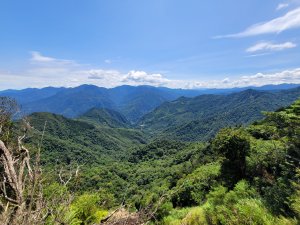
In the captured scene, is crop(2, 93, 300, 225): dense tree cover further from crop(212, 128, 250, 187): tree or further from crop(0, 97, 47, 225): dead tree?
crop(0, 97, 47, 225): dead tree

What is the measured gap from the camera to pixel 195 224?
11.2m

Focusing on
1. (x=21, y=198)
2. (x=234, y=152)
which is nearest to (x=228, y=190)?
(x=234, y=152)

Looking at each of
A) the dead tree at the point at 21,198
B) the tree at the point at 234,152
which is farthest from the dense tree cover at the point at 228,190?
the dead tree at the point at 21,198

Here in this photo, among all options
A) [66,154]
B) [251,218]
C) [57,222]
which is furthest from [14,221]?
[66,154]

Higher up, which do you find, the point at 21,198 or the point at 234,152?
the point at 21,198

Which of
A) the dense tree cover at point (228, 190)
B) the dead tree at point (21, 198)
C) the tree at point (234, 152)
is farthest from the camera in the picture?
the tree at point (234, 152)

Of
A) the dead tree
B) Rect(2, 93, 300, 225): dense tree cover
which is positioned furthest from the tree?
the dead tree

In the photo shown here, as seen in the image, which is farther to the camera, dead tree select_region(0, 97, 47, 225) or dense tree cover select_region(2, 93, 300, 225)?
dense tree cover select_region(2, 93, 300, 225)

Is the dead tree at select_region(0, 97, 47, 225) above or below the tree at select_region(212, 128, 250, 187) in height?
above

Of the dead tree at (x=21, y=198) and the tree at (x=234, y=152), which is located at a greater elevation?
the dead tree at (x=21, y=198)

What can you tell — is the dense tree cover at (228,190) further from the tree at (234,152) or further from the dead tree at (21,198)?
the dead tree at (21,198)

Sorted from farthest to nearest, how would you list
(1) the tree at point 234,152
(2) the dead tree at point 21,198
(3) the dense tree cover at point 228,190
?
(1) the tree at point 234,152
(3) the dense tree cover at point 228,190
(2) the dead tree at point 21,198

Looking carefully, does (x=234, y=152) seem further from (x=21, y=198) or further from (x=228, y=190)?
(x=21, y=198)

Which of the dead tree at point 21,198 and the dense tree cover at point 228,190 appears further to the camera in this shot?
the dense tree cover at point 228,190
